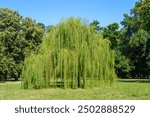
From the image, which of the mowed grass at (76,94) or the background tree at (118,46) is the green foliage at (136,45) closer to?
the background tree at (118,46)

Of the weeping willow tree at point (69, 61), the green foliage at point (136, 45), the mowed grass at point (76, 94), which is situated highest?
the green foliage at point (136, 45)

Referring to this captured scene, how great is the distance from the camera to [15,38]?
4944 centimetres

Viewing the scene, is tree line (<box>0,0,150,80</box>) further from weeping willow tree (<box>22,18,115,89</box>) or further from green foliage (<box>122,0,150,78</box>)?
weeping willow tree (<box>22,18,115,89</box>)

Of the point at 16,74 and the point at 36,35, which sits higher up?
the point at 36,35

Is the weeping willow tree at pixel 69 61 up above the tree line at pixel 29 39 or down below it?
below

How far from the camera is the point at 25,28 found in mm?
50406

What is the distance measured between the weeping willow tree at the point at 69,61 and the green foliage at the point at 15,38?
21.7 metres

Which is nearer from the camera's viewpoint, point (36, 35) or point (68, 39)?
point (68, 39)

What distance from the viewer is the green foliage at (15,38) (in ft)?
155

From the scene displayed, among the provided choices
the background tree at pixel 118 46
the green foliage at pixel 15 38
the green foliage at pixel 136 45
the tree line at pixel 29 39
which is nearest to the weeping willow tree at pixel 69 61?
the tree line at pixel 29 39

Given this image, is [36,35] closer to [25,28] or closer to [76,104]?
[25,28]

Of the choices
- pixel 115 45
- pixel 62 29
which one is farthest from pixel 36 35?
pixel 62 29

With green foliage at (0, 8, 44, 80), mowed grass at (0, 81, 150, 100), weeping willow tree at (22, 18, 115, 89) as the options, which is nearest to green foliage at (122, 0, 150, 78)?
green foliage at (0, 8, 44, 80)

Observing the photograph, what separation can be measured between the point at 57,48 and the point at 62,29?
1467 millimetres
